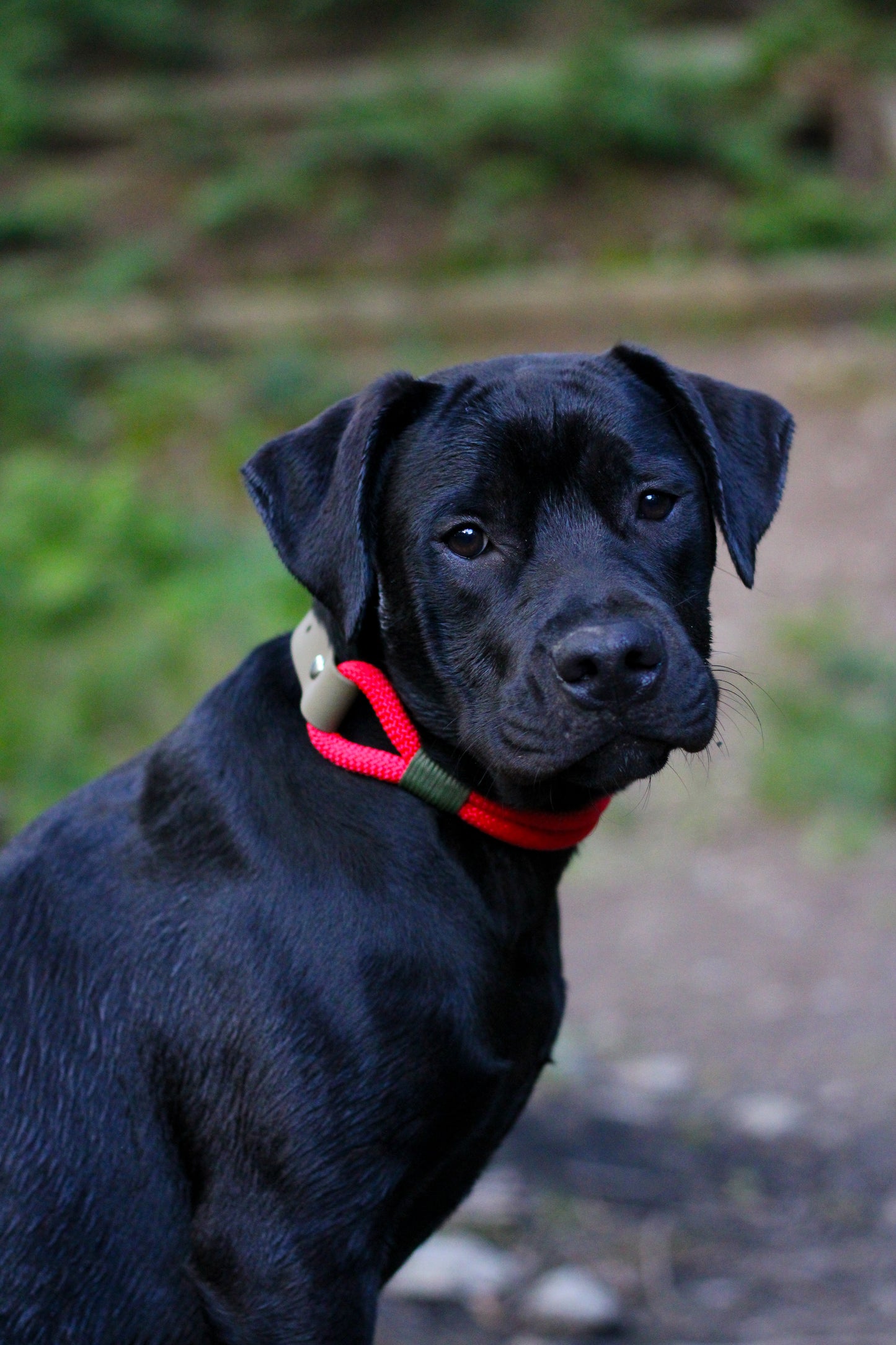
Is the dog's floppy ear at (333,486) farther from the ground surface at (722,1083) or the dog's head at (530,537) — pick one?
the ground surface at (722,1083)

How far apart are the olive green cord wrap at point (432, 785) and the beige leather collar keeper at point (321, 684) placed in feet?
0.48

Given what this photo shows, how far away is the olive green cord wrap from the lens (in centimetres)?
235

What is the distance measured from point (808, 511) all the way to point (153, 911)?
674cm

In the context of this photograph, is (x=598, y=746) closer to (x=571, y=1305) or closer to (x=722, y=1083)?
(x=571, y=1305)

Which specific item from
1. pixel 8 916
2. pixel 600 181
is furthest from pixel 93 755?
pixel 600 181

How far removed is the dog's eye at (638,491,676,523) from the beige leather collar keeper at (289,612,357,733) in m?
0.57

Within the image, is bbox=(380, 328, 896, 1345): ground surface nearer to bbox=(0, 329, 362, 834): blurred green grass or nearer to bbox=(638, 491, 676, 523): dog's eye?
bbox=(0, 329, 362, 834): blurred green grass

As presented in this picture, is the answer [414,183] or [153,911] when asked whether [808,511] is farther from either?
[153,911]

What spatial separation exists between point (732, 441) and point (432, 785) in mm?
803

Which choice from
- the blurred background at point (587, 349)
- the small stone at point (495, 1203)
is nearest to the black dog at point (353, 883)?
the blurred background at point (587, 349)

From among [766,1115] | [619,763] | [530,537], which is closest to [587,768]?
[619,763]

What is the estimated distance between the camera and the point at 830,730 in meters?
6.50

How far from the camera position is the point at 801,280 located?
10.5m

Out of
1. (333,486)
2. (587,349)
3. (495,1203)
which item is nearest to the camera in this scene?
(333,486)
